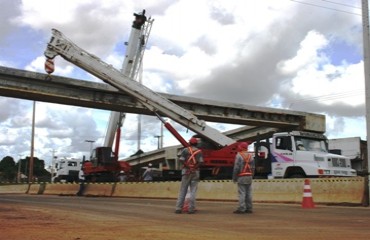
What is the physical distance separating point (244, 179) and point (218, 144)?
16.9m

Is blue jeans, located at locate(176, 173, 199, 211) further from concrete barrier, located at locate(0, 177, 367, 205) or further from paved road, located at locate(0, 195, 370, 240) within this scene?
concrete barrier, located at locate(0, 177, 367, 205)

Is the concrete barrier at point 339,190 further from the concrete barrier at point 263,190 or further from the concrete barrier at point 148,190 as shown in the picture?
the concrete barrier at point 148,190

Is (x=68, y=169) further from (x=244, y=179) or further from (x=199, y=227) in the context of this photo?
(x=199, y=227)

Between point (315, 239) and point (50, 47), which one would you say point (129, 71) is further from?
point (315, 239)

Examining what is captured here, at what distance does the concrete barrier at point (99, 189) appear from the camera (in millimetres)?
25156

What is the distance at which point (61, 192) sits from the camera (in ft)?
94.7

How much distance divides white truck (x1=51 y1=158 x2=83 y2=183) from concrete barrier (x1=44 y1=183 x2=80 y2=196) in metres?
18.1

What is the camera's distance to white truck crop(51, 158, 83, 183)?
49.0 m

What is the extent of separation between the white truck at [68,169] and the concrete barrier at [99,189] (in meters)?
23.0

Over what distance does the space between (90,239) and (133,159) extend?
63.6m

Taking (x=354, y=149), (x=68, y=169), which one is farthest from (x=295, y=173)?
(x=68, y=169)

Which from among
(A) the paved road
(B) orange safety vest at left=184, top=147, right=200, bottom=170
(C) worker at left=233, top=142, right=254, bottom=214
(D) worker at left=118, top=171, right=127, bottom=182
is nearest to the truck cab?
(C) worker at left=233, top=142, right=254, bottom=214

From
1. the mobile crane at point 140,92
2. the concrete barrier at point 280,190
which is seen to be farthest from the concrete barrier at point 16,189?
the concrete barrier at point 280,190

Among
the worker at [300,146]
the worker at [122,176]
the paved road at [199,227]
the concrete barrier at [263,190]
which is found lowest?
the paved road at [199,227]
